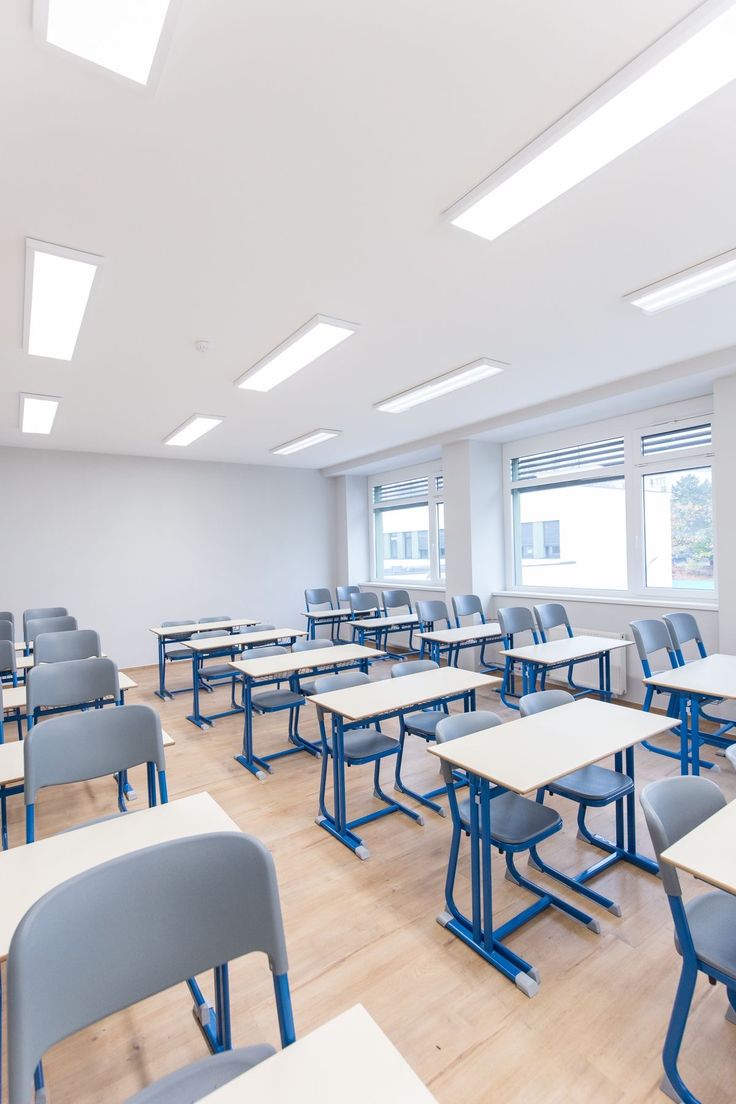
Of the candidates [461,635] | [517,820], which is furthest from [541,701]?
[461,635]

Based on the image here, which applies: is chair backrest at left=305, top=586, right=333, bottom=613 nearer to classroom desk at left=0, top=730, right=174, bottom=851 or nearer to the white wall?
the white wall

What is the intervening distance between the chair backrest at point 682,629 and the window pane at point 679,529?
0.79 m

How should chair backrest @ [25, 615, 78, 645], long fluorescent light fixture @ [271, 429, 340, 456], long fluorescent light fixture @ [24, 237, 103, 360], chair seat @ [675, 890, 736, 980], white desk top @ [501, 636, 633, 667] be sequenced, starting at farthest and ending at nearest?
long fluorescent light fixture @ [271, 429, 340, 456] → chair backrest @ [25, 615, 78, 645] → white desk top @ [501, 636, 633, 667] → long fluorescent light fixture @ [24, 237, 103, 360] → chair seat @ [675, 890, 736, 980]

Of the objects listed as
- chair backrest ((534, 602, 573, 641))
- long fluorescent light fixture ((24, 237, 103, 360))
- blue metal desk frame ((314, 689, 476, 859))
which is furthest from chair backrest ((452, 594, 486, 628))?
long fluorescent light fixture ((24, 237, 103, 360))

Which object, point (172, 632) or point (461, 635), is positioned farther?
point (172, 632)

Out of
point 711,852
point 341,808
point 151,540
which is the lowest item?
point 341,808

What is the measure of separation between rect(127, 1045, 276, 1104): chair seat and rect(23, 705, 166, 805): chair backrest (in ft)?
3.24

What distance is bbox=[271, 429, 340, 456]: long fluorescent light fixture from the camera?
19.6 ft

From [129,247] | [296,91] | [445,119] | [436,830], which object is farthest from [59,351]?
[436,830]

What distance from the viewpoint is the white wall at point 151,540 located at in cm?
642

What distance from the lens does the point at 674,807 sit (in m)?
1.59

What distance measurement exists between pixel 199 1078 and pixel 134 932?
0.34 meters

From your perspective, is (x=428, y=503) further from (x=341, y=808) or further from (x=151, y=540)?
(x=341, y=808)

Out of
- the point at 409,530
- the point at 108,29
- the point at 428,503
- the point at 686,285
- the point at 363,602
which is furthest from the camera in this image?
the point at 409,530
